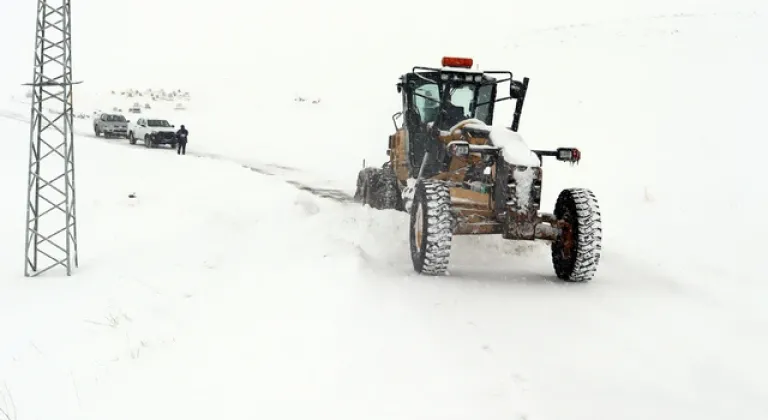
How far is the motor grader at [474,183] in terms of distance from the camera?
26.8ft

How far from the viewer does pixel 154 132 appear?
30.2 metres

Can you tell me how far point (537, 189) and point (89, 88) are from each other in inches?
2839

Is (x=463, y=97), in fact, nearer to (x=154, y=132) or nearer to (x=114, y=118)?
(x=154, y=132)

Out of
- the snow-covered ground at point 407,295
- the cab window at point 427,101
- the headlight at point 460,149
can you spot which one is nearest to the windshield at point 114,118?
the snow-covered ground at point 407,295

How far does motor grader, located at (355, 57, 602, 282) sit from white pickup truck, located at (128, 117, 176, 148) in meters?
21.6

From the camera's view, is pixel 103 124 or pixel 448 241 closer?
pixel 448 241

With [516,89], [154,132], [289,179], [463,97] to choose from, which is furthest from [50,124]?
[154,132]

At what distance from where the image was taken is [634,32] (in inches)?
1337

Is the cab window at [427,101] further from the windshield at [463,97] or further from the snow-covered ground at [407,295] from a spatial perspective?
the snow-covered ground at [407,295]

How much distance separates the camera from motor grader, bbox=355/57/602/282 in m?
8.18

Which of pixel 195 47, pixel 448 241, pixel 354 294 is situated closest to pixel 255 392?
pixel 354 294

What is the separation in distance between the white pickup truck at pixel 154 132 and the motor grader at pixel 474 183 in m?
21.6

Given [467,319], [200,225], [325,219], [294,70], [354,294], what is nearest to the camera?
[467,319]

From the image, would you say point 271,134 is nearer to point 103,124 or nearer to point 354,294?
point 103,124
